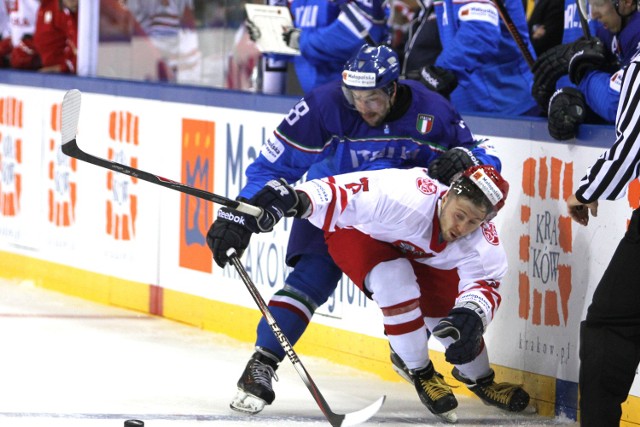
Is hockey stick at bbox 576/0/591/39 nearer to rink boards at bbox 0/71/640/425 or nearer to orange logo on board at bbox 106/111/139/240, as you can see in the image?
rink boards at bbox 0/71/640/425

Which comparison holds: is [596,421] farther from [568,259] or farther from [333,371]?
[333,371]

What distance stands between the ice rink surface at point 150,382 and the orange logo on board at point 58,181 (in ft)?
2.66

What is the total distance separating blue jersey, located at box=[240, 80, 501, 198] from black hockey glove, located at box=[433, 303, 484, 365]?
2.37ft

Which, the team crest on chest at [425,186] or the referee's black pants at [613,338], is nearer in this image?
the referee's black pants at [613,338]

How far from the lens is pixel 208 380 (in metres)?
5.62

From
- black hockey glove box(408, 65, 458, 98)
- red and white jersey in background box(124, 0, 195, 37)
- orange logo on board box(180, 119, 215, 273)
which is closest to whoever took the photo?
black hockey glove box(408, 65, 458, 98)

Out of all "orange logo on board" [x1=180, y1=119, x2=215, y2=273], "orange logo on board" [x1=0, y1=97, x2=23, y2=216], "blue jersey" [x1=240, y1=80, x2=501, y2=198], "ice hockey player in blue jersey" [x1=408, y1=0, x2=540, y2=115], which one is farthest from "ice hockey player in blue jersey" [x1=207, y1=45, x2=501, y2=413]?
"orange logo on board" [x1=0, y1=97, x2=23, y2=216]

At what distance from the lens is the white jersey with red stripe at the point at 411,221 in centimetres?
467

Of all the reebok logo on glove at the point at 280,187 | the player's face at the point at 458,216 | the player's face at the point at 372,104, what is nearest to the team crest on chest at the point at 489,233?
the player's face at the point at 458,216

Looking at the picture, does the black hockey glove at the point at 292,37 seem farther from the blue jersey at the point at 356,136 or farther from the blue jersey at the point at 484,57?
the blue jersey at the point at 356,136

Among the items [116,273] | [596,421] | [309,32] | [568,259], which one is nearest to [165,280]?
[116,273]

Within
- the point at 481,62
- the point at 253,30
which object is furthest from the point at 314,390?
the point at 253,30

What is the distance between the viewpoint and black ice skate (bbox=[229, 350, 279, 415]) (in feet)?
16.2

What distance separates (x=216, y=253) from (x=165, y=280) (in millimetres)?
2607
